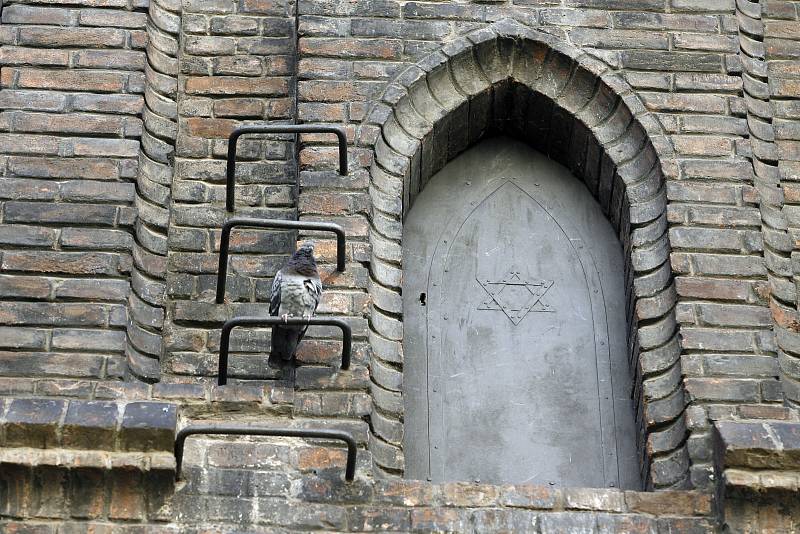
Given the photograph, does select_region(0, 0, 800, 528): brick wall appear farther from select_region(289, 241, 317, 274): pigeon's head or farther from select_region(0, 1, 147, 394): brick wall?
select_region(289, 241, 317, 274): pigeon's head

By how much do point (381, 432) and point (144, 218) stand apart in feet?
3.90

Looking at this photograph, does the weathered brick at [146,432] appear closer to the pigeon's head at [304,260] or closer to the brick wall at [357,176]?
the brick wall at [357,176]

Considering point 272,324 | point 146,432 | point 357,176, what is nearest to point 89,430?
point 146,432

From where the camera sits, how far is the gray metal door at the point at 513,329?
21.9ft

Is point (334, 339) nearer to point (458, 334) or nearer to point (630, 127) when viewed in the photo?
point (458, 334)

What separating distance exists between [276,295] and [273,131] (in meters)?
0.74

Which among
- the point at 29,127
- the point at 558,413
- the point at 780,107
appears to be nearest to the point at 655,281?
the point at 558,413

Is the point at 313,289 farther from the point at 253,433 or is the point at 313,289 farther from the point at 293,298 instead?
the point at 253,433

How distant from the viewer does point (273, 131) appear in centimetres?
680

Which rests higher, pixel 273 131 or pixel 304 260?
pixel 273 131

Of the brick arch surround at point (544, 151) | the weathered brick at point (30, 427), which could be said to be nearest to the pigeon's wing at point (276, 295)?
the brick arch surround at point (544, 151)

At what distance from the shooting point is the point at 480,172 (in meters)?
7.49

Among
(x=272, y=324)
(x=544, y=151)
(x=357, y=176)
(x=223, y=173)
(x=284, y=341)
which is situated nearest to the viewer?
(x=272, y=324)

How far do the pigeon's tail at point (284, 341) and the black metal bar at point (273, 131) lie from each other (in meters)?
0.78
